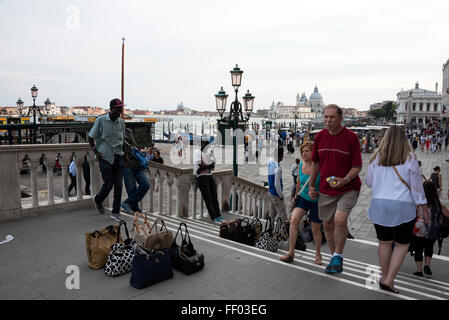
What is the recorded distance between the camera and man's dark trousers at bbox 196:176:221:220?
653 centimetres

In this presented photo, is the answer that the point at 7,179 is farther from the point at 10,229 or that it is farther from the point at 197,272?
the point at 197,272

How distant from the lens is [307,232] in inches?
223

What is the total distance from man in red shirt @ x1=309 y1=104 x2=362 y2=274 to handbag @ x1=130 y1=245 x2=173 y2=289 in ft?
5.11

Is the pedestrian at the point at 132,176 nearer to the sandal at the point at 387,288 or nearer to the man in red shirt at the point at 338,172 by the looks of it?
the man in red shirt at the point at 338,172

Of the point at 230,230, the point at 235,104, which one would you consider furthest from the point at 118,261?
the point at 235,104

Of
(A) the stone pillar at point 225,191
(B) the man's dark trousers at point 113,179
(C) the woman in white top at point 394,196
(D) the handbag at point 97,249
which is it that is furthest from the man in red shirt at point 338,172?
(A) the stone pillar at point 225,191

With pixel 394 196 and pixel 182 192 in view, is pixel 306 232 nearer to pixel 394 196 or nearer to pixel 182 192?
pixel 182 192

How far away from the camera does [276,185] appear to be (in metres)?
6.40

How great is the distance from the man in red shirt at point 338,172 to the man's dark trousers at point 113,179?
3.07 metres

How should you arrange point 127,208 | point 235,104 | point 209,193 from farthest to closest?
1. point 235,104
2. point 209,193
3. point 127,208

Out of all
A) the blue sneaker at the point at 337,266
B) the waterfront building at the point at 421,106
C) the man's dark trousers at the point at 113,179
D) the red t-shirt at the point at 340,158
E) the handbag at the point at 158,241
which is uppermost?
the waterfront building at the point at 421,106

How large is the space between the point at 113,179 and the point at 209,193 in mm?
1782

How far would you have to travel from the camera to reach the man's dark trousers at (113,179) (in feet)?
17.5

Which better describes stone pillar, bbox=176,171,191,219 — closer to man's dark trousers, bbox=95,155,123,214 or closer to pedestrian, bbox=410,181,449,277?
man's dark trousers, bbox=95,155,123,214
